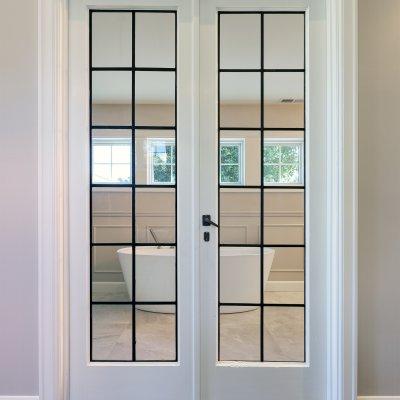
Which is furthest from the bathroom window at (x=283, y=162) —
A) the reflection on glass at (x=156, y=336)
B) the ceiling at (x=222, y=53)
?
the reflection on glass at (x=156, y=336)

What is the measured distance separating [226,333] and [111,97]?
1.44 m

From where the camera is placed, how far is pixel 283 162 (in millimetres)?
1720

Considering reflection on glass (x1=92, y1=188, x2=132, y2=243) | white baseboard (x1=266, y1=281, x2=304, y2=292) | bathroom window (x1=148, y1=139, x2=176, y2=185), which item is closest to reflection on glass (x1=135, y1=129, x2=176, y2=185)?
bathroom window (x1=148, y1=139, x2=176, y2=185)

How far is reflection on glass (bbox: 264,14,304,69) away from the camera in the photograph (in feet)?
5.59

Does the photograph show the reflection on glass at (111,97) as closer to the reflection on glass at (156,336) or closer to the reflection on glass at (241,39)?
the reflection on glass at (241,39)

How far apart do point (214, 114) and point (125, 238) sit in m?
0.84

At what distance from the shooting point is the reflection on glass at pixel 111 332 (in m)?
1.73

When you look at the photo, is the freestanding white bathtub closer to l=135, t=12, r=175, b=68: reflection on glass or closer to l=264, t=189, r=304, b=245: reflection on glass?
l=264, t=189, r=304, b=245: reflection on glass

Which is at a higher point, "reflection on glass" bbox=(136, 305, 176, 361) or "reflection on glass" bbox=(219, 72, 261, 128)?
"reflection on glass" bbox=(219, 72, 261, 128)

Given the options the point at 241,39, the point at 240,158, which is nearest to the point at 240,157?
the point at 240,158

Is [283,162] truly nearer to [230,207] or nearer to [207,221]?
[230,207]
